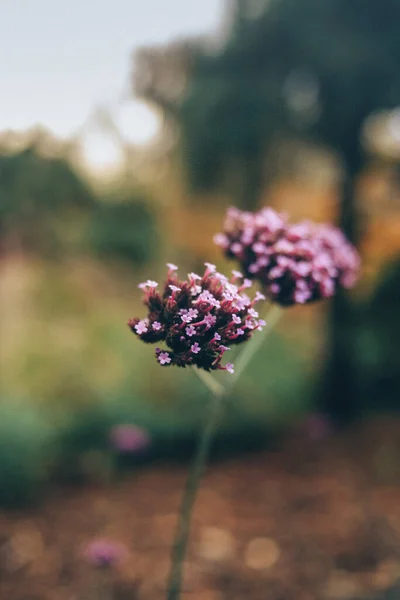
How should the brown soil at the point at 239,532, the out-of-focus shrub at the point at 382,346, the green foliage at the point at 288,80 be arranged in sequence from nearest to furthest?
the brown soil at the point at 239,532 → the green foliage at the point at 288,80 → the out-of-focus shrub at the point at 382,346

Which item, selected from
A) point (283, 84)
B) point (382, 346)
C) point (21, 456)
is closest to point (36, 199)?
point (21, 456)

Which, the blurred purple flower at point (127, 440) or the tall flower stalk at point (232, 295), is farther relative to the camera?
the blurred purple flower at point (127, 440)

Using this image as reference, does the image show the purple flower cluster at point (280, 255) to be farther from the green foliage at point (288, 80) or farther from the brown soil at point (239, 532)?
the green foliage at point (288, 80)

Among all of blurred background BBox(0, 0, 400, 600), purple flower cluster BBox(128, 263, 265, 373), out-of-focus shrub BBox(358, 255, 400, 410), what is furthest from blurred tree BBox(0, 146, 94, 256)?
out-of-focus shrub BBox(358, 255, 400, 410)

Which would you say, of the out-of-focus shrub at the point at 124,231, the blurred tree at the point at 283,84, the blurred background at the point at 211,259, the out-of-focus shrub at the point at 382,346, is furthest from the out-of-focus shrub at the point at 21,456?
the out-of-focus shrub at the point at 382,346

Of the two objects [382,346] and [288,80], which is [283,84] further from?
[382,346]
